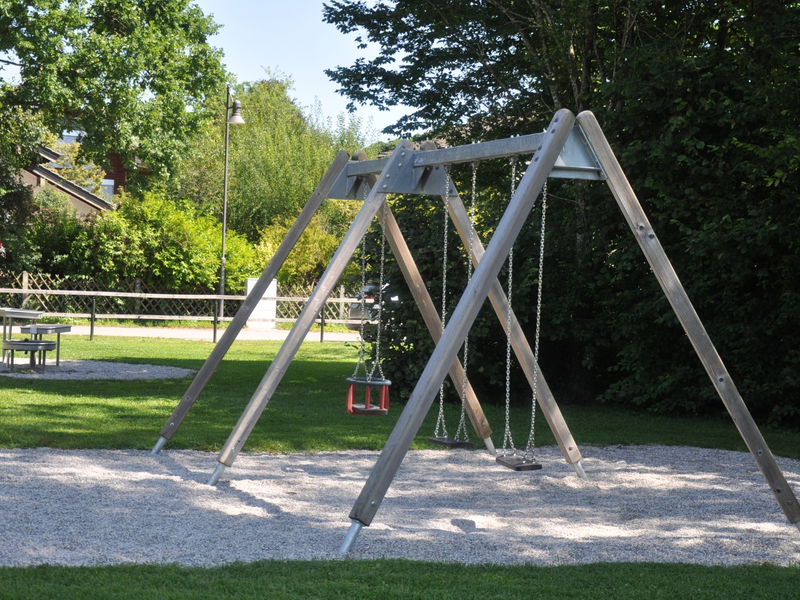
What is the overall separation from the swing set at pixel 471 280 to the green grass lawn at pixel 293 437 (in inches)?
23.6

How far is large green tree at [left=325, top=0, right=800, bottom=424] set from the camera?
912cm

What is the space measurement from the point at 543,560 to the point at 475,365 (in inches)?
245

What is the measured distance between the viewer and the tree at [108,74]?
19.1 meters

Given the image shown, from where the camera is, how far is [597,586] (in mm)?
3982

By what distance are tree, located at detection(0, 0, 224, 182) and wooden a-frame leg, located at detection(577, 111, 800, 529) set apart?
16.8 m

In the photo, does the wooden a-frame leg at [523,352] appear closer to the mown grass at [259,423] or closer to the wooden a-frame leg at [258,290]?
the wooden a-frame leg at [258,290]

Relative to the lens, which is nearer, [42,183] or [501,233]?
[501,233]

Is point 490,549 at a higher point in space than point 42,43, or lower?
lower

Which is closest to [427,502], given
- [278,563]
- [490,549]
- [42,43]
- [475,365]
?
[490,549]

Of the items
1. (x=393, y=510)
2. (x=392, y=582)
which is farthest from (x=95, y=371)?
(x=392, y=582)

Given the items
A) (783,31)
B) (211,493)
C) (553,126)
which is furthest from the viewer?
(783,31)

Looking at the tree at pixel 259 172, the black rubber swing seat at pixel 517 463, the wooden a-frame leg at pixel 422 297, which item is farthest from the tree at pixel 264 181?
the black rubber swing seat at pixel 517 463

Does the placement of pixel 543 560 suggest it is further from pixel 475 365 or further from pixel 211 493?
pixel 475 365

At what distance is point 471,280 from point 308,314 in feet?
5.39
